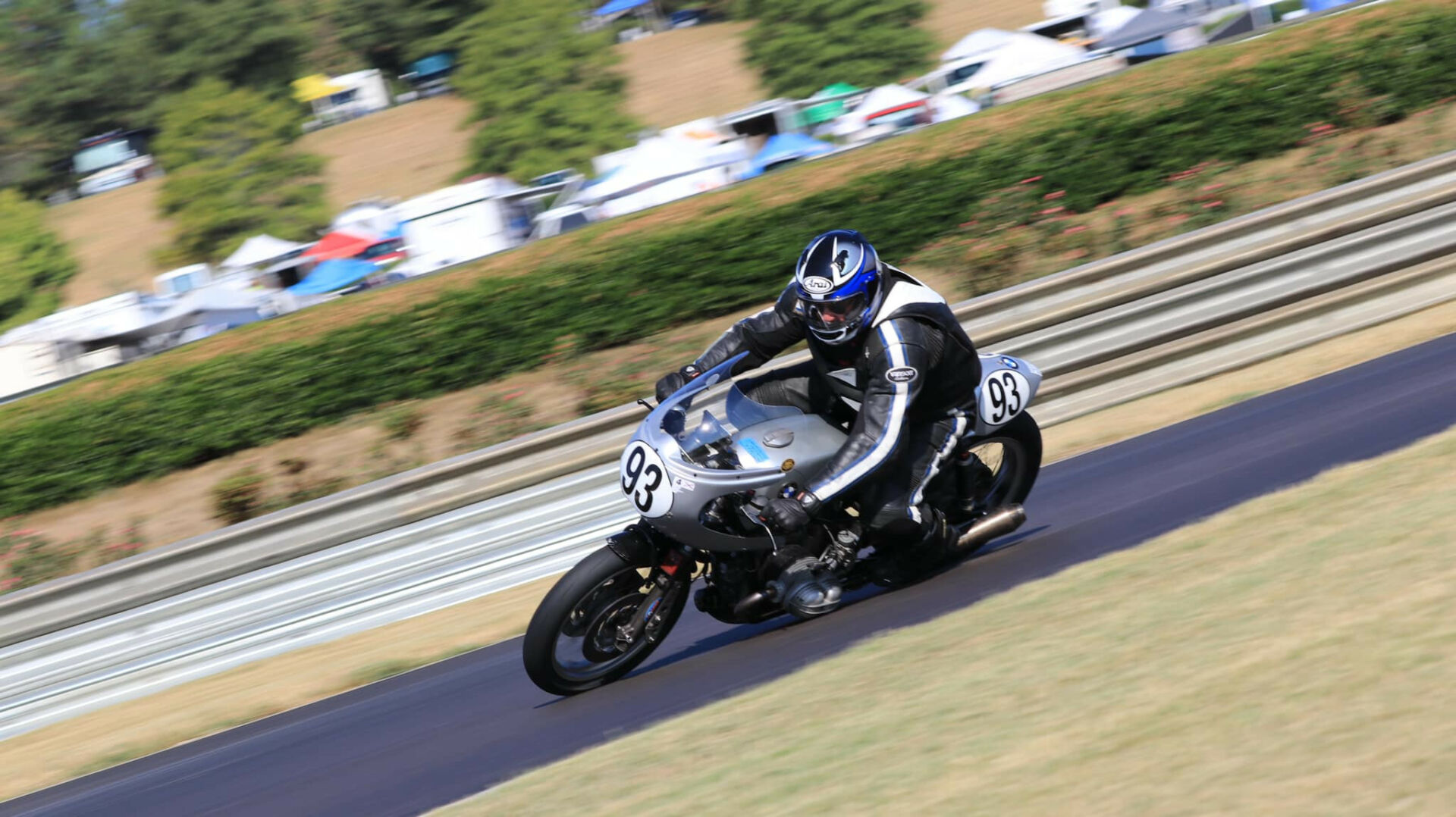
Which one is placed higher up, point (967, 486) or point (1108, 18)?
point (967, 486)

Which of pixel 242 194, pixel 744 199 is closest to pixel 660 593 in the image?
pixel 744 199

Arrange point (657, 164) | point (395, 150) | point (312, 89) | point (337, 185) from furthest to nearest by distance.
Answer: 1. point (312, 89)
2. point (395, 150)
3. point (337, 185)
4. point (657, 164)

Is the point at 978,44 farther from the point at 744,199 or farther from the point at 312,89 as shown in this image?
the point at 312,89

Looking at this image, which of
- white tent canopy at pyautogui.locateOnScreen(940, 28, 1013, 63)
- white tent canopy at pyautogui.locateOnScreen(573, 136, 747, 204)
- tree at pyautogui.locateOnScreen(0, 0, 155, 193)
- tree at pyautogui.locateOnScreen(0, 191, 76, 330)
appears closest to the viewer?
white tent canopy at pyautogui.locateOnScreen(573, 136, 747, 204)

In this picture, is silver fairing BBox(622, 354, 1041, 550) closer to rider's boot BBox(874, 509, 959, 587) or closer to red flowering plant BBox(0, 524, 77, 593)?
rider's boot BBox(874, 509, 959, 587)

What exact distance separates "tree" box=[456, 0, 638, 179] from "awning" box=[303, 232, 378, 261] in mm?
17170

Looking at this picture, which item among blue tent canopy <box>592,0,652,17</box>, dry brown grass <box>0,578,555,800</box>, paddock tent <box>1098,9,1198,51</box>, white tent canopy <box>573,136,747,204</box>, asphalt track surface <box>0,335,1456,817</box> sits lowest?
blue tent canopy <box>592,0,652,17</box>

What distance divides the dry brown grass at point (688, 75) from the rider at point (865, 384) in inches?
2017

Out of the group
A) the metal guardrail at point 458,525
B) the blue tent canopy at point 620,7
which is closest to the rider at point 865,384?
the metal guardrail at point 458,525

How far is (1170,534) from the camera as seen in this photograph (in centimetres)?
680

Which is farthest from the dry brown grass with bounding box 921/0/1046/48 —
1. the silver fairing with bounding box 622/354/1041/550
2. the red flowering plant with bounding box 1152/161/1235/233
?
the silver fairing with bounding box 622/354/1041/550

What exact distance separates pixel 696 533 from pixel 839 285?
1.23 m

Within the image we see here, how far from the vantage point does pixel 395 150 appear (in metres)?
72.9

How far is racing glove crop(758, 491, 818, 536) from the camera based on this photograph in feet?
20.6
